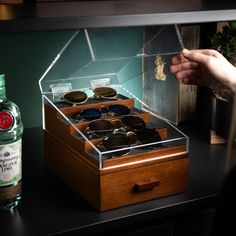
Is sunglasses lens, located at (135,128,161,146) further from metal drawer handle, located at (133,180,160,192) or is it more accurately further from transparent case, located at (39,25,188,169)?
metal drawer handle, located at (133,180,160,192)

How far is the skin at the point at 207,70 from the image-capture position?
3.94 feet

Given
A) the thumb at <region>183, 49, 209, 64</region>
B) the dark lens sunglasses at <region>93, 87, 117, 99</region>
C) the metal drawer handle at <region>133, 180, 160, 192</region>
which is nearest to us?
the metal drawer handle at <region>133, 180, 160, 192</region>

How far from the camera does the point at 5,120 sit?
1105mm

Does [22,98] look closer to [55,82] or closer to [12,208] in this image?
[55,82]

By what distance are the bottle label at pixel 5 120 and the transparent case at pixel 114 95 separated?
14 cm

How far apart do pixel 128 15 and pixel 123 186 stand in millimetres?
360

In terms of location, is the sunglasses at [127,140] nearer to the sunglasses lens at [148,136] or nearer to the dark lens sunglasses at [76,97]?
the sunglasses lens at [148,136]

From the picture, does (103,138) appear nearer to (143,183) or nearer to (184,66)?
(143,183)

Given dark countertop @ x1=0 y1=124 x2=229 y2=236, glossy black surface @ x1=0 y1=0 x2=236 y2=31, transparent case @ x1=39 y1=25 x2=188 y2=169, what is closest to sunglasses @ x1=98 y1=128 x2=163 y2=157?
transparent case @ x1=39 y1=25 x2=188 y2=169

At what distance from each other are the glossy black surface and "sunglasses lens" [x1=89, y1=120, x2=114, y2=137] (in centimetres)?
26

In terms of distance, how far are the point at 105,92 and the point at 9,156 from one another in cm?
36

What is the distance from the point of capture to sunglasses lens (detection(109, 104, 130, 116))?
1292 millimetres

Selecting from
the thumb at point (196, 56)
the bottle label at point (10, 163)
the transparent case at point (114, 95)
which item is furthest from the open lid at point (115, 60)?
the bottle label at point (10, 163)

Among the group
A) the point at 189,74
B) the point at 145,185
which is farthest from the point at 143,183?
the point at 189,74
